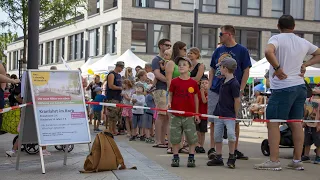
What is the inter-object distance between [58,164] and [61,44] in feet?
173

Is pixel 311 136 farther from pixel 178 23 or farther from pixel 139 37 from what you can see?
pixel 178 23

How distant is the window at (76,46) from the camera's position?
55.1 metres

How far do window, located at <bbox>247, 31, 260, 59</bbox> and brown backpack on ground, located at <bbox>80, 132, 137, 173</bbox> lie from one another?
42.2 m

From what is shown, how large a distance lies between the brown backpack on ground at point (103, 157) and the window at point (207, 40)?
39.8 meters

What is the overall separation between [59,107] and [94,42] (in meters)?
43.2

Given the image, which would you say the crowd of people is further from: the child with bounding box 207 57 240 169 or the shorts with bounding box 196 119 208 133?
the shorts with bounding box 196 119 208 133

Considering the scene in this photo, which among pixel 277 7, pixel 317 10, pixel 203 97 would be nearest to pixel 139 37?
pixel 277 7

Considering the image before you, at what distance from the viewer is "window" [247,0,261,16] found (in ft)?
163

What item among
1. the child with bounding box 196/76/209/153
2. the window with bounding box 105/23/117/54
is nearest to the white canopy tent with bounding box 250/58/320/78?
the child with bounding box 196/76/209/153

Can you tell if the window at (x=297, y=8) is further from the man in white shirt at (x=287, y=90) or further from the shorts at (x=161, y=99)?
the man in white shirt at (x=287, y=90)

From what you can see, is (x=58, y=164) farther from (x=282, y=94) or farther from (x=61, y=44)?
(x=61, y=44)

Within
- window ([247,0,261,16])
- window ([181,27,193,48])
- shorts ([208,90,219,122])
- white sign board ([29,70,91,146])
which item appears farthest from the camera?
window ([247,0,261,16])

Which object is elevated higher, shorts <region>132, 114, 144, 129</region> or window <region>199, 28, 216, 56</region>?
window <region>199, 28, 216, 56</region>

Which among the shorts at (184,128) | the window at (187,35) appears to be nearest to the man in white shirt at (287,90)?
the shorts at (184,128)
